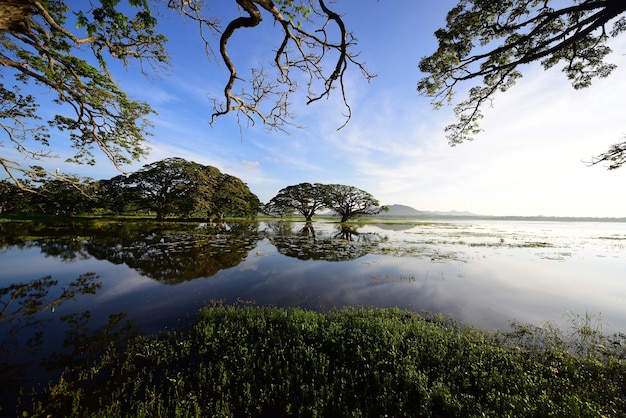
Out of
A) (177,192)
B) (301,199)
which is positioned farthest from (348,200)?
(177,192)

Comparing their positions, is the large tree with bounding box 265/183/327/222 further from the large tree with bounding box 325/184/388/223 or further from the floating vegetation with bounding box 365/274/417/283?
the floating vegetation with bounding box 365/274/417/283

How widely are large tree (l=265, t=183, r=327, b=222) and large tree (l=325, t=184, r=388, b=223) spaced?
1.83 meters

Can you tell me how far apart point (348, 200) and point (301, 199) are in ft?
40.1

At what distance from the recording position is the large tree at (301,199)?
55.4 meters

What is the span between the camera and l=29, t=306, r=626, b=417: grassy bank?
3502 millimetres

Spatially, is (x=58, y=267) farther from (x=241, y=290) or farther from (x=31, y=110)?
(x=241, y=290)

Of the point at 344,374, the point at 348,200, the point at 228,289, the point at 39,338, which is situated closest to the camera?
the point at 344,374

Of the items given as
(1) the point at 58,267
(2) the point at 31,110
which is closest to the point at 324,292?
(1) the point at 58,267

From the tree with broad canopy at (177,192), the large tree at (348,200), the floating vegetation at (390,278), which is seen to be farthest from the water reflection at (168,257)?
the large tree at (348,200)

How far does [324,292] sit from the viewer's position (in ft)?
30.7

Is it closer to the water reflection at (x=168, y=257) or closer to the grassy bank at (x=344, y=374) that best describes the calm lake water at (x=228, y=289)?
the water reflection at (x=168, y=257)

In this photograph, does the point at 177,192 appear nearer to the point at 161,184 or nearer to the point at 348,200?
the point at 161,184

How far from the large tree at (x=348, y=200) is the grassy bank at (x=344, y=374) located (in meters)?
47.9

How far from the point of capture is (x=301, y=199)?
56656mm
